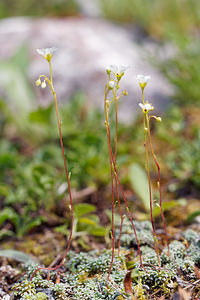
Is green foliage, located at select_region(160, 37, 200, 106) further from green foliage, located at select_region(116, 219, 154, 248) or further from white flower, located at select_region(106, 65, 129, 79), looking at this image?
white flower, located at select_region(106, 65, 129, 79)

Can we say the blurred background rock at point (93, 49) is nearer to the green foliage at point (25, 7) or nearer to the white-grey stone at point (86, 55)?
the white-grey stone at point (86, 55)

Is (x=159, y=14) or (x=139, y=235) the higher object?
(x=159, y=14)

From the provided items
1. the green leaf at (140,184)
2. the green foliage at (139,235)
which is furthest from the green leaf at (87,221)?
the green leaf at (140,184)

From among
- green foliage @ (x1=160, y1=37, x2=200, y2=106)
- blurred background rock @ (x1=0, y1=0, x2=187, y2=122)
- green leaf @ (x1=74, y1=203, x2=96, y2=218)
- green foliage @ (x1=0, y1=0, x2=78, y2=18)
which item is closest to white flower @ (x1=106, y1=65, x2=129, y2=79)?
green leaf @ (x1=74, y1=203, x2=96, y2=218)

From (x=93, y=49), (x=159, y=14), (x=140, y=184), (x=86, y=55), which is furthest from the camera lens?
(x=159, y=14)

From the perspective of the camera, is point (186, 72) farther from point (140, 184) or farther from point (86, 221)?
point (86, 221)

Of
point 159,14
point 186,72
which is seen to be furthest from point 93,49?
point 159,14
